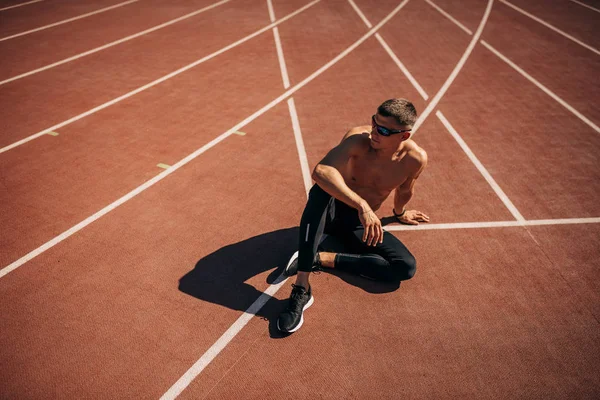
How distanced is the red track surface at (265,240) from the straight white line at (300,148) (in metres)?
0.11

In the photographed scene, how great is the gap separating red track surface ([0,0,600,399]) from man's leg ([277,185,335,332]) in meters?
0.17

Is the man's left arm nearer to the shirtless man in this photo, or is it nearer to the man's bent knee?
the shirtless man

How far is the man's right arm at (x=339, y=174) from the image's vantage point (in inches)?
137

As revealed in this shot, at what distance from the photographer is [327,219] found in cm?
407

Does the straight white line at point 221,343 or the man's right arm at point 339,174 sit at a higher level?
the man's right arm at point 339,174

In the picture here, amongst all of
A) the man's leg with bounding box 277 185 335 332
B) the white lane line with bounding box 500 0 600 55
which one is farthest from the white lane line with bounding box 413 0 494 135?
the man's leg with bounding box 277 185 335 332

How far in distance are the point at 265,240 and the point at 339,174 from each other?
1.48 meters

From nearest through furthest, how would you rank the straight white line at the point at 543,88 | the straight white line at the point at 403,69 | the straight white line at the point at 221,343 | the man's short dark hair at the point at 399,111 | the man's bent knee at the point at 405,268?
the straight white line at the point at 221,343 → the man's short dark hair at the point at 399,111 → the man's bent knee at the point at 405,268 → the straight white line at the point at 543,88 → the straight white line at the point at 403,69

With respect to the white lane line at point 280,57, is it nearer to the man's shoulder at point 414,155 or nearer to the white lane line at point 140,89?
the white lane line at point 140,89

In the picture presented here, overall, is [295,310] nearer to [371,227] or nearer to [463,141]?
[371,227]

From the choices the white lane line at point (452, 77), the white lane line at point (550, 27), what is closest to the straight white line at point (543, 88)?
the white lane line at point (452, 77)

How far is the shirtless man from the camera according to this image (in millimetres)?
3475

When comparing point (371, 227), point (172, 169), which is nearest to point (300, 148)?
point (172, 169)

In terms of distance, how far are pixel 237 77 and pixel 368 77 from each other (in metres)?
2.86
